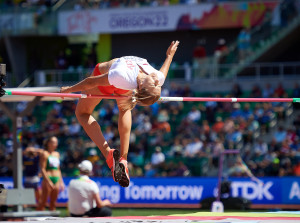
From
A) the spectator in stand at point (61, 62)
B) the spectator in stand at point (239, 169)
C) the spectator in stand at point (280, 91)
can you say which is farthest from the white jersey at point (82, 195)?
the spectator in stand at point (61, 62)

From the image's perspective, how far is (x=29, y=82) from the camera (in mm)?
24250

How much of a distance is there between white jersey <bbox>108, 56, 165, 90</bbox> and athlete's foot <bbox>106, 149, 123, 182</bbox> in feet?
2.68

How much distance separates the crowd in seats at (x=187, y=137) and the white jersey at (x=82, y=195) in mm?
6898

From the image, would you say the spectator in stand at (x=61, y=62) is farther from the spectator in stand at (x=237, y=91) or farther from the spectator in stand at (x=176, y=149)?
the spectator in stand at (x=176, y=149)

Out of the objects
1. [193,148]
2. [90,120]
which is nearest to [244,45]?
[193,148]

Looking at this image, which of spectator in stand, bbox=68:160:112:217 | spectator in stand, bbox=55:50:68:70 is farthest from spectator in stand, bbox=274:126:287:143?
spectator in stand, bbox=55:50:68:70

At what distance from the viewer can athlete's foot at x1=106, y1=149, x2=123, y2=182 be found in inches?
296

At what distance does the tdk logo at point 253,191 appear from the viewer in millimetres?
15375

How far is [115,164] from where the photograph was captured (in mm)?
7617

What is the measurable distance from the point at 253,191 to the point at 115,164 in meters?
8.35

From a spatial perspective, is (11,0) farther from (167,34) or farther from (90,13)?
(167,34)

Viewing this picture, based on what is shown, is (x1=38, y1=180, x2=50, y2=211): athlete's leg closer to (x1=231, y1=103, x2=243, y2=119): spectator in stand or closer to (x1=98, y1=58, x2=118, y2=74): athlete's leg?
(x1=98, y1=58, x2=118, y2=74): athlete's leg

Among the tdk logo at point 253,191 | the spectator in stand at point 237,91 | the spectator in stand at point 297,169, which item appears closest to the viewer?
the tdk logo at point 253,191

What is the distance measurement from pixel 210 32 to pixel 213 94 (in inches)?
195
